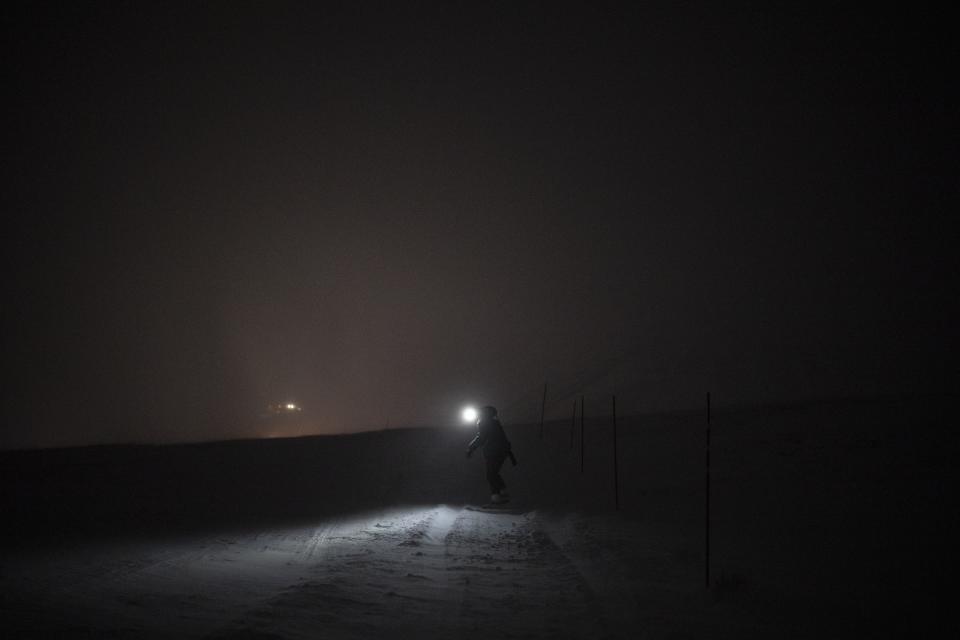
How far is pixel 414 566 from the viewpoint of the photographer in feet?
22.5

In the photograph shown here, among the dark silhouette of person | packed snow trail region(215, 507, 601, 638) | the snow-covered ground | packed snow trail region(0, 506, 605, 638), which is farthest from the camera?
the dark silhouette of person

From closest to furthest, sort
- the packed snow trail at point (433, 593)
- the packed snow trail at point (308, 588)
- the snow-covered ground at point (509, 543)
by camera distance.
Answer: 1. the packed snow trail at point (308, 588)
2. the packed snow trail at point (433, 593)
3. the snow-covered ground at point (509, 543)

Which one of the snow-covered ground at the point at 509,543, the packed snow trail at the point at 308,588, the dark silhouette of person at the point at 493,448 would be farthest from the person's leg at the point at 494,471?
the packed snow trail at the point at 308,588

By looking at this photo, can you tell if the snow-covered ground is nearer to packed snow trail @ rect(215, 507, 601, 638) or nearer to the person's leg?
packed snow trail @ rect(215, 507, 601, 638)

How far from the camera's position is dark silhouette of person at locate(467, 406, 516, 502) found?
13.1 meters

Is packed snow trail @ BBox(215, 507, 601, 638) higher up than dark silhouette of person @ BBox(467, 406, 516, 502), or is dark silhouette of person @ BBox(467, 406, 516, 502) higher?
dark silhouette of person @ BBox(467, 406, 516, 502)

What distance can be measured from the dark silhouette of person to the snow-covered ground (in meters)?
0.93

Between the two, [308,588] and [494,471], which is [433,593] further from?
[494,471]

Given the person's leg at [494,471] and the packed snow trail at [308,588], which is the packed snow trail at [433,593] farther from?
the person's leg at [494,471]

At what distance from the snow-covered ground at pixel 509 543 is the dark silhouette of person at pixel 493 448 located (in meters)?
0.93

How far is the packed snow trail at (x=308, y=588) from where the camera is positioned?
14.6ft

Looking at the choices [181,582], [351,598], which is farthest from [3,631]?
[351,598]

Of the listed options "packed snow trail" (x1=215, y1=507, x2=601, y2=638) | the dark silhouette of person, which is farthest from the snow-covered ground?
the dark silhouette of person

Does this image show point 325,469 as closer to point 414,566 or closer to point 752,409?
point 414,566
